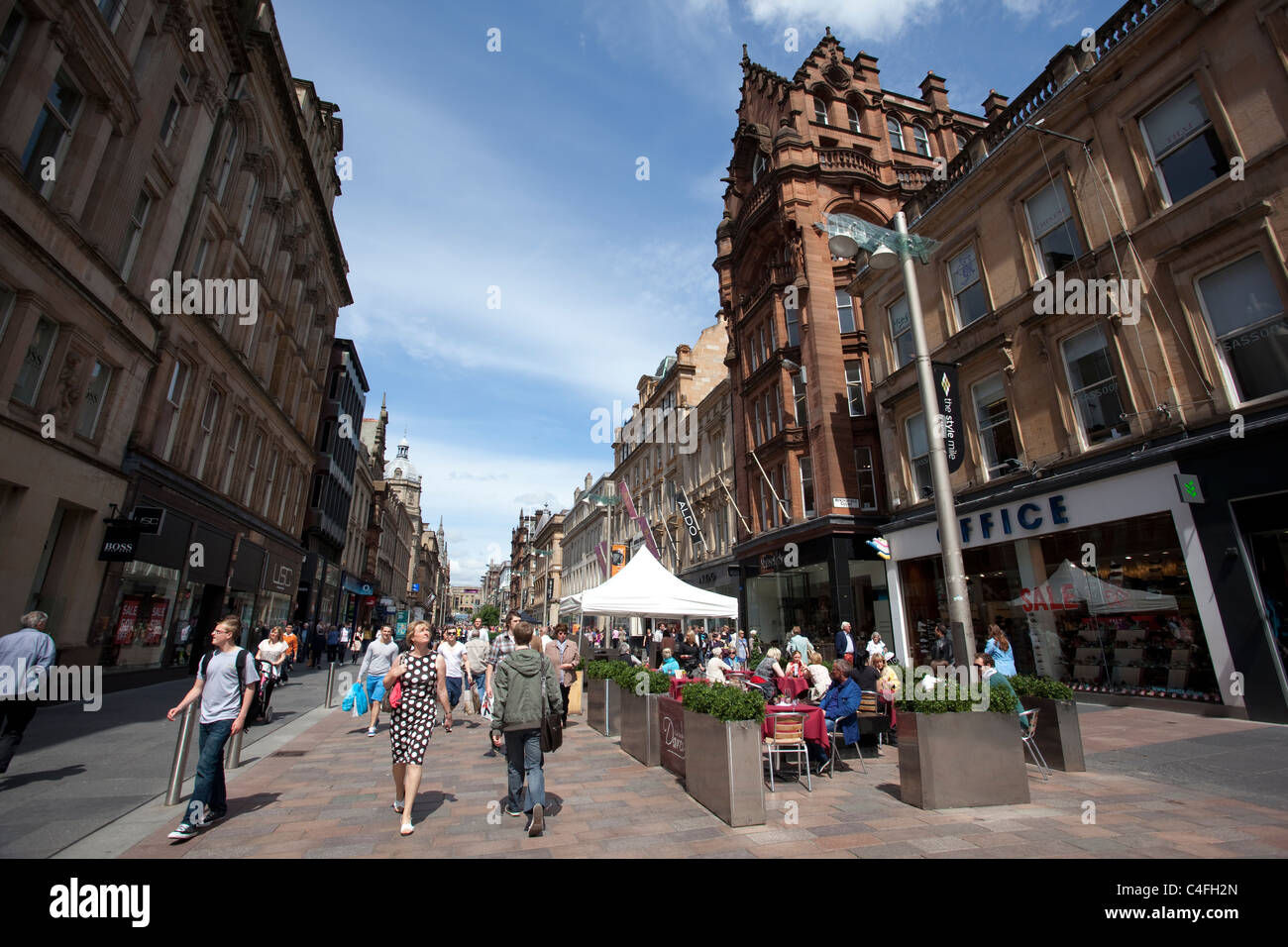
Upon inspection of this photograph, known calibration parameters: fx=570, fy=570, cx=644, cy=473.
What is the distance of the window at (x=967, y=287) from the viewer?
16297mm

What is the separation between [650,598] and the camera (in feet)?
43.6

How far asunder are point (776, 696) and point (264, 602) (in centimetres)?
2333

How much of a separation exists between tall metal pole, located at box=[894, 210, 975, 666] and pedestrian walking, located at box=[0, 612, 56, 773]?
10.5 meters

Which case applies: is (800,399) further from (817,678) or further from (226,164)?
(226,164)

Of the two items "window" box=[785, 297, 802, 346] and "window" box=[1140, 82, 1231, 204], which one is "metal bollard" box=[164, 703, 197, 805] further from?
"window" box=[785, 297, 802, 346]

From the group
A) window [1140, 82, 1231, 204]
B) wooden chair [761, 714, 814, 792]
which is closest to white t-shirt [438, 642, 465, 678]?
wooden chair [761, 714, 814, 792]

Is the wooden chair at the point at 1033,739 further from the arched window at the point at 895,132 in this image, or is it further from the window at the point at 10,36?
the arched window at the point at 895,132

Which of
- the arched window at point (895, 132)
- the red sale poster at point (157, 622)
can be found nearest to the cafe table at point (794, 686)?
the red sale poster at point (157, 622)

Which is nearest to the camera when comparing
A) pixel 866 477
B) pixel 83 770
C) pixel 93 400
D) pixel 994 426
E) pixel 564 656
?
pixel 83 770

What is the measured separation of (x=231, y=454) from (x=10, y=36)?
1278 cm

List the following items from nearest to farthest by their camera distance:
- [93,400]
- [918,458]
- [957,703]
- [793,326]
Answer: [957,703] → [93,400] → [918,458] → [793,326]

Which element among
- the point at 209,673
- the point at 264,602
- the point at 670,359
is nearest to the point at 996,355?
the point at 209,673

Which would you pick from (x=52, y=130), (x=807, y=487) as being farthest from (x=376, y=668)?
(x=807, y=487)

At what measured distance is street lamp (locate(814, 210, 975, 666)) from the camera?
734cm
